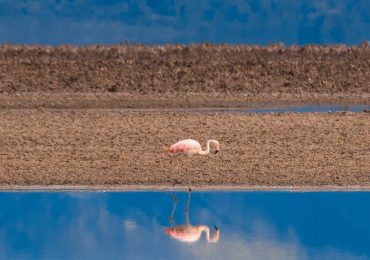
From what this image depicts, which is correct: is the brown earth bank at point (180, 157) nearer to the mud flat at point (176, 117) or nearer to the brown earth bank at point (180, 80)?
the mud flat at point (176, 117)

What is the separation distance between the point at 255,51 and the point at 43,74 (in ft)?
32.6

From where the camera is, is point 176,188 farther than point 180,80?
No

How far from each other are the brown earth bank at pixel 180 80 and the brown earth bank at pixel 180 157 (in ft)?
Answer: 15.3

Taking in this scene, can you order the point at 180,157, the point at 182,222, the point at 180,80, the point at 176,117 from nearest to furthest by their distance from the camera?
1. the point at 182,222
2. the point at 180,157
3. the point at 176,117
4. the point at 180,80

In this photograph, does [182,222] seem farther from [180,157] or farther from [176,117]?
[176,117]

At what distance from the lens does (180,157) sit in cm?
1897

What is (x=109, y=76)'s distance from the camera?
3350cm

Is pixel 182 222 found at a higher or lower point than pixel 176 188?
lower

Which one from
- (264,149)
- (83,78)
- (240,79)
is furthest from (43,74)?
(264,149)

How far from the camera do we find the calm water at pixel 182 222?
1280 centimetres

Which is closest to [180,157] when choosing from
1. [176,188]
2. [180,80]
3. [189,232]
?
[176,188]

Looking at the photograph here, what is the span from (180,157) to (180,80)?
564 inches

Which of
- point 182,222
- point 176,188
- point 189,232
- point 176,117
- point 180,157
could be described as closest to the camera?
point 189,232

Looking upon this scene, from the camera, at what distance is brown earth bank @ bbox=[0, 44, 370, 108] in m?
30.1
